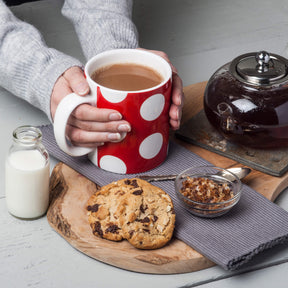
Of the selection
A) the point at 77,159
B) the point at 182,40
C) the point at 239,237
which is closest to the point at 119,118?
the point at 77,159

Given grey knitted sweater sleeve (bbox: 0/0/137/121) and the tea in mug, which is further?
grey knitted sweater sleeve (bbox: 0/0/137/121)

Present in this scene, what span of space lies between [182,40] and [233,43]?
138 mm

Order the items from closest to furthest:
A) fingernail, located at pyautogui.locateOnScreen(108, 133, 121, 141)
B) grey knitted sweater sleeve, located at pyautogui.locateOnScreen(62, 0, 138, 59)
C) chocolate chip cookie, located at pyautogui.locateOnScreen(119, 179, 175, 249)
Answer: chocolate chip cookie, located at pyautogui.locateOnScreen(119, 179, 175, 249)
fingernail, located at pyautogui.locateOnScreen(108, 133, 121, 141)
grey knitted sweater sleeve, located at pyautogui.locateOnScreen(62, 0, 138, 59)

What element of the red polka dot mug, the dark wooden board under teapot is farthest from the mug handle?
the dark wooden board under teapot

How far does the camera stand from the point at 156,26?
166 cm

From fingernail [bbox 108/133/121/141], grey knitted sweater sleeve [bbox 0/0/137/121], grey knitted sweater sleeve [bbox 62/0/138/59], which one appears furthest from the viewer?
grey knitted sweater sleeve [bbox 62/0/138/59]

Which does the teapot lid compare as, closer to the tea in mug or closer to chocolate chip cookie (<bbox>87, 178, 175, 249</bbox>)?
the tea in mug

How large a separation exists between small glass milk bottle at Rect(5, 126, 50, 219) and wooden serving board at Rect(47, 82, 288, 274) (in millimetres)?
36

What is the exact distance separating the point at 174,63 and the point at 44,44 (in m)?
0.40

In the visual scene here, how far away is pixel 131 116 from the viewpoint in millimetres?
990

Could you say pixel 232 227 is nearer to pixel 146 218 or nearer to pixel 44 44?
pixel 146 218

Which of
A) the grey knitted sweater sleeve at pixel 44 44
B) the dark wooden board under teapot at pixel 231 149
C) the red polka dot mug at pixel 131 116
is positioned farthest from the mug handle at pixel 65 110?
the dark wooden board under teapot at pixel 231 149

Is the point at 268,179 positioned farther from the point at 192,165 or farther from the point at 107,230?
the point at 107,230

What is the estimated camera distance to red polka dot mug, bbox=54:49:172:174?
978 millimetres
